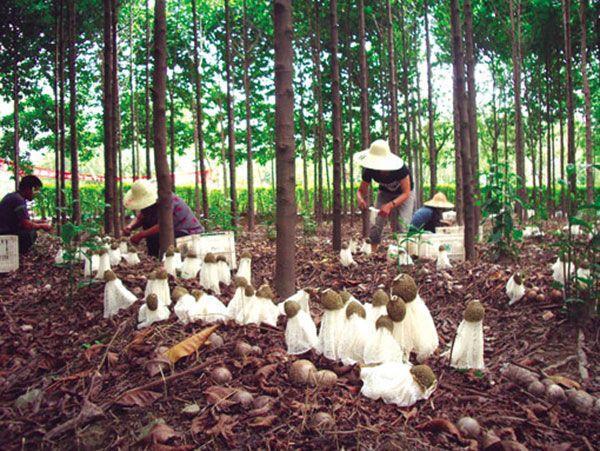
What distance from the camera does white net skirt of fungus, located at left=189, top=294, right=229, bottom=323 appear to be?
2631 millimetres

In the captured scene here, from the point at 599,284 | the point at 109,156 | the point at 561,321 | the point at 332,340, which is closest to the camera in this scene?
the point at 332,340

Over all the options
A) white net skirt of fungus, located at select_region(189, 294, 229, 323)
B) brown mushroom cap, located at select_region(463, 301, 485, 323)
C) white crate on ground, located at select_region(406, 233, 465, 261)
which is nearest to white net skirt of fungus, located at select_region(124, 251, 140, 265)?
white net skirt of fungus, located at select_region(189, 294, 229, 323)

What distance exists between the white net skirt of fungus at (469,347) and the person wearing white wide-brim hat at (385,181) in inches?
138

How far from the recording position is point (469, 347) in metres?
2.10

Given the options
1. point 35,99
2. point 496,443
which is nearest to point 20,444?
point 496,443

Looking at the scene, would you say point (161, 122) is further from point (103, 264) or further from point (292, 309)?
point (292, 309)

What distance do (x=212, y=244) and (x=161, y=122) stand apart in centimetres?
139

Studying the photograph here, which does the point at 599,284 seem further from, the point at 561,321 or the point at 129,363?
the point at 129,363

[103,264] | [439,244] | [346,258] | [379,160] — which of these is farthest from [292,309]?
[379,160]

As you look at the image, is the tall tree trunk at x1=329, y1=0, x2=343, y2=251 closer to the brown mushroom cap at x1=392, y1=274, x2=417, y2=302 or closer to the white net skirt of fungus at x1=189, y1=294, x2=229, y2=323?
the white net skirt of fungus at x1=189, y1=294, x2=229, y2=323

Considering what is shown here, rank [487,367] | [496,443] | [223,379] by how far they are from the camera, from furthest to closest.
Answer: [487,367] < [223,379] < [496,443]

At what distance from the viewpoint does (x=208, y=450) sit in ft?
5.01

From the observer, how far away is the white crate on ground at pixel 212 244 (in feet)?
15.4

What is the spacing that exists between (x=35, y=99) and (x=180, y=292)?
15.4 m
